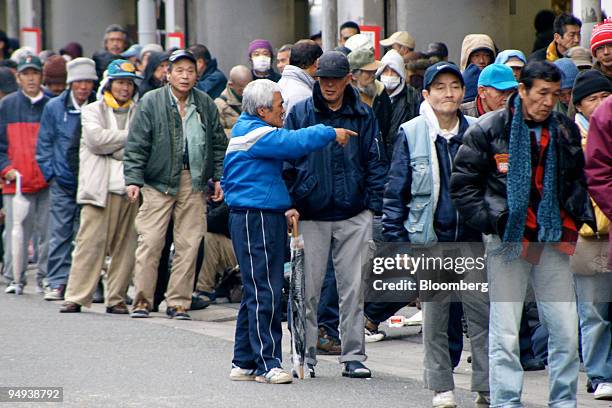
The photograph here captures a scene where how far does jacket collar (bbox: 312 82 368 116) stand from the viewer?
10.0m

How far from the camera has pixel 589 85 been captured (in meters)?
9.09

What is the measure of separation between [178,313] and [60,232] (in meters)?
2.33

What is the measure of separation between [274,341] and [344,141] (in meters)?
1.33

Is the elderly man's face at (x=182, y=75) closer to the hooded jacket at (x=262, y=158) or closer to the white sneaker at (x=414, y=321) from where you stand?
the white sneaker at (x=414, y=321)

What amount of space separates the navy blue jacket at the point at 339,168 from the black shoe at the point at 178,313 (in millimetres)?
3056

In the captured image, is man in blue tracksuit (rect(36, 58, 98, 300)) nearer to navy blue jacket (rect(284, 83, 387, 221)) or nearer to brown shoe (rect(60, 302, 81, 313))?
brown shoe (rect(60, 302, 81, 313))

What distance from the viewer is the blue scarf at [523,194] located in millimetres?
7930

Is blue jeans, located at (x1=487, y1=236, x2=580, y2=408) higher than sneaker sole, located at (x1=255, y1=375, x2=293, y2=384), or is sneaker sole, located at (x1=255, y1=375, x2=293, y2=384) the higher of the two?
blue jeans, located at (x1=487, y1=236, x2=580, y2=408)

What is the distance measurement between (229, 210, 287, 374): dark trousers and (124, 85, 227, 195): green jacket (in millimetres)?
→ 3003

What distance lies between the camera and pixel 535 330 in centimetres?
1029

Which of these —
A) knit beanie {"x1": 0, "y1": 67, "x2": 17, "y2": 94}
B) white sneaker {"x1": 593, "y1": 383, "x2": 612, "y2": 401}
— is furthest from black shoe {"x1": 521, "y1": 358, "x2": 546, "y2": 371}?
knit beanie {"x1": 0, "y1": 67, "x2": 17, "y2": 94}

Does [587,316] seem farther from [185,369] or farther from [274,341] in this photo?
[185,369]

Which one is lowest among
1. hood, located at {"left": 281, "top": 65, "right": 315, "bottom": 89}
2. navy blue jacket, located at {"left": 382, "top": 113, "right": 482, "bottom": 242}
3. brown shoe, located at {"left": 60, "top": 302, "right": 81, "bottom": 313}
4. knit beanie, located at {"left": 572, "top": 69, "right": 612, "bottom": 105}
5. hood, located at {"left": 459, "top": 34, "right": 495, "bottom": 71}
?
brown shoe, located at {"left": 60, "top": 302, "right": 81, "bottom": 313}

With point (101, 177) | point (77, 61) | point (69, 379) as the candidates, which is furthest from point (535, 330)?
point (77, 61)
